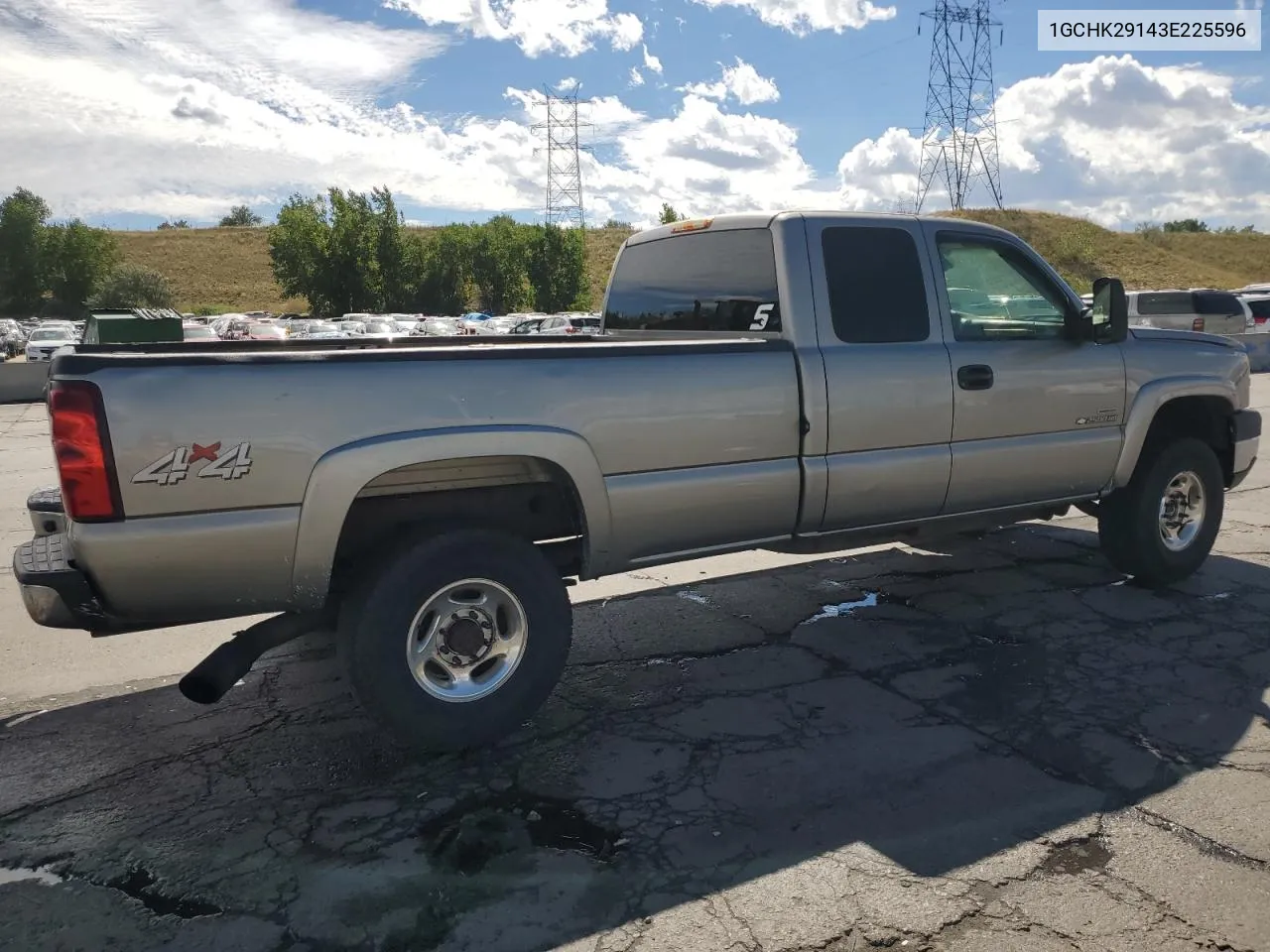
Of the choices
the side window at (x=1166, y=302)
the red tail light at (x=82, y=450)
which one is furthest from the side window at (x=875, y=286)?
the side window at (x=1166, y=302)

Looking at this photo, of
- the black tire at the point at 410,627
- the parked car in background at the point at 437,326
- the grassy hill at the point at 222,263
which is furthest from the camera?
the grassy hill at the point at 222,263

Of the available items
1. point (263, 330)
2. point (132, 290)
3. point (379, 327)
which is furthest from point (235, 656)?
point (132, 290)

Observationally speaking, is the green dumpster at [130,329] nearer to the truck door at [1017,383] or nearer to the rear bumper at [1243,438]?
the truck door at [1017,383]

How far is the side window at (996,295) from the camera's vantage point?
15.9 feet

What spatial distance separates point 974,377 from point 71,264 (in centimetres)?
8300

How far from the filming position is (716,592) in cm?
595

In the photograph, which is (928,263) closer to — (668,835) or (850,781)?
(850,781)

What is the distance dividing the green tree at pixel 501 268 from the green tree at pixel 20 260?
3564 cm

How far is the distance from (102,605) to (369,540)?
0.94 m

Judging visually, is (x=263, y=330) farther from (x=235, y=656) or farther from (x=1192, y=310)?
(x=235, y=656)

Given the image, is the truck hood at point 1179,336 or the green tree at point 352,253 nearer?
the truck hood at point 1179,336

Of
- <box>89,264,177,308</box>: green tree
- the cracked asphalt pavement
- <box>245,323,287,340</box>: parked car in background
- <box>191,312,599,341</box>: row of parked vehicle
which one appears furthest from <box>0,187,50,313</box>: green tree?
the cracked asphalt pavement

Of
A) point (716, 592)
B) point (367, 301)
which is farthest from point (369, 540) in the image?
point (367, 301)

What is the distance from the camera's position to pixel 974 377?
15.5ft
